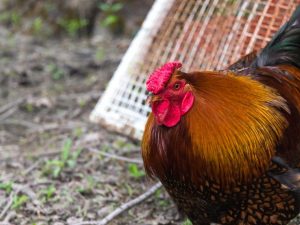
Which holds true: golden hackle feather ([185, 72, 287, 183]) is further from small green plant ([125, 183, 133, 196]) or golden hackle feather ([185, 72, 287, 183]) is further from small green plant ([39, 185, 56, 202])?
small green plant ([39, 185, 56, 202])

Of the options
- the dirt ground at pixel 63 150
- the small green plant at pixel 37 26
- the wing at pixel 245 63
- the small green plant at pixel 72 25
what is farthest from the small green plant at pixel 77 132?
the small green plant at pixel 37 26

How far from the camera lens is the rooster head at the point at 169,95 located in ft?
9.42

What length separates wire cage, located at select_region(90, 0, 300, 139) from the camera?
4.39 meters

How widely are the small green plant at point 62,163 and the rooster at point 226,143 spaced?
1422 mm

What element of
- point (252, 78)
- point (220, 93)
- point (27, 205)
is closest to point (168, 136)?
point (220, 93)

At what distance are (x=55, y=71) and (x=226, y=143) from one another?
4.20 meters

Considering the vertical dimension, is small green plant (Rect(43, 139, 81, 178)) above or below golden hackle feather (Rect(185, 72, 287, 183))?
below

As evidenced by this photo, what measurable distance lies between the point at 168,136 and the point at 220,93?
36cm

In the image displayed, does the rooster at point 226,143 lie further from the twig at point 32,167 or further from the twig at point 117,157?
the twig at point 32,167

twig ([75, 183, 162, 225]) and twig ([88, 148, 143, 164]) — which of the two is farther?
twig ([88, 148, 143, 164])

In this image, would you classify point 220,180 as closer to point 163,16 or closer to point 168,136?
point 168,136

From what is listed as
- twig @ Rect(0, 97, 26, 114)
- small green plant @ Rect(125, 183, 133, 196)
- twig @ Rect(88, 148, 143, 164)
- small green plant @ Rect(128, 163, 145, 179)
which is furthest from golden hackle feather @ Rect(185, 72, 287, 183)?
twig @ Rect(0, 97, 26, 114)

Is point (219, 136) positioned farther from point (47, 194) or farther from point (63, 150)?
point (63, 150)

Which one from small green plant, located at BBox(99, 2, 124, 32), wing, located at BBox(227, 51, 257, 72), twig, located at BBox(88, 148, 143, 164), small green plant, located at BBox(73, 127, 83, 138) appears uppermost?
wing, located at BBox(227, 51, 257, 72)
